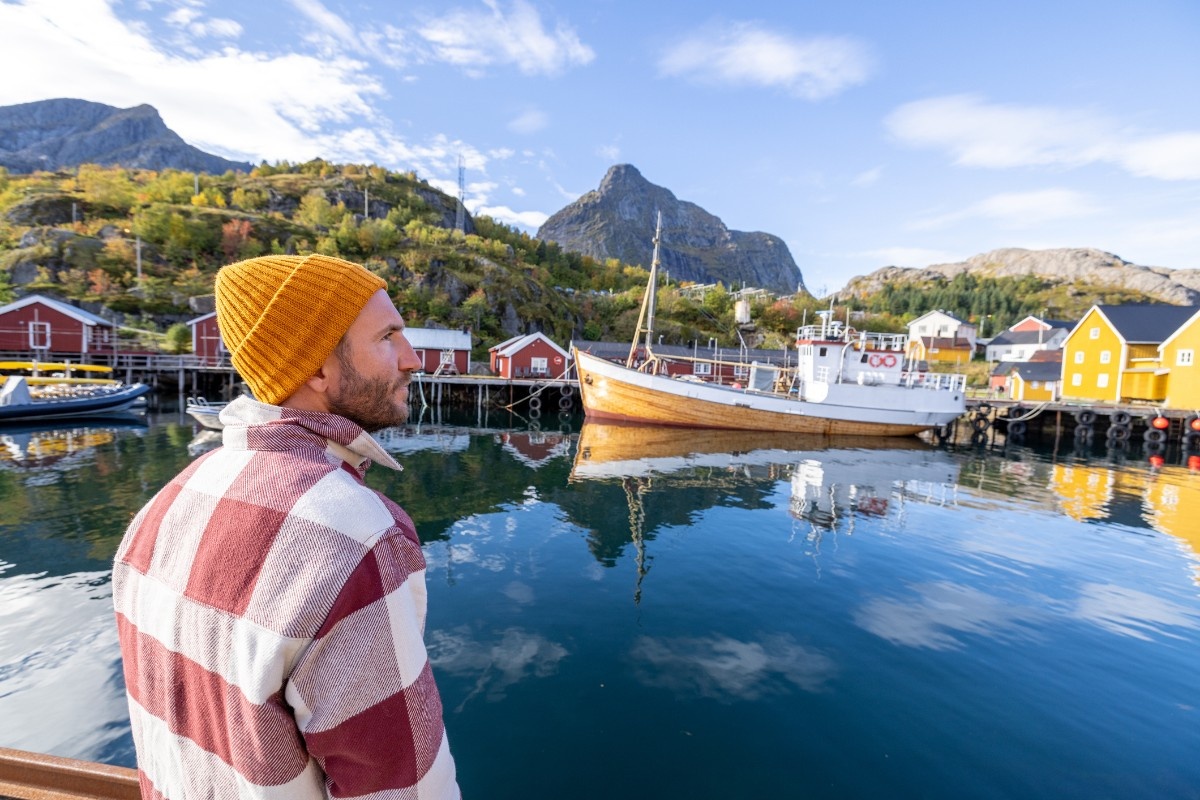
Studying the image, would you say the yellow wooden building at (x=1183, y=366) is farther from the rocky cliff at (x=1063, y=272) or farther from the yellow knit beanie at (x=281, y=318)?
the rocky cliff at (x=1063, y=272)

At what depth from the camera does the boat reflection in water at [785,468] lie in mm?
13273

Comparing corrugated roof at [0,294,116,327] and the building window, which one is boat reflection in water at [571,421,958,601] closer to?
corrugated roof at [0,294,116,327]

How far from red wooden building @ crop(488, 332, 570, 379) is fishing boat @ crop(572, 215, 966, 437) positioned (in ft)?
47.9

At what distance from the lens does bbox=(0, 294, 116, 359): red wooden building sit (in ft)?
107

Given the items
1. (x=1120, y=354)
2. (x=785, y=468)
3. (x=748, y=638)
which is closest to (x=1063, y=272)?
(x=1120, y=354)

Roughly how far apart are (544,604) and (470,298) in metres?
52.2

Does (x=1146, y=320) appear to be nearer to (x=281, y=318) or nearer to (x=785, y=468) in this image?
(x=785, y=468)

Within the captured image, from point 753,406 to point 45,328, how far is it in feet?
144

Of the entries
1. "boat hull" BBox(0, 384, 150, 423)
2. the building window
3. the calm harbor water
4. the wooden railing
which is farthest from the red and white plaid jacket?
the building window

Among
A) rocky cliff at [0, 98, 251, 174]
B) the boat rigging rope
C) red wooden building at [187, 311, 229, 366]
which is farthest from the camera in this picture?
rocky cliff at [0, 98, 251, 174]

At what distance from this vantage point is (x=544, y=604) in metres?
7.62

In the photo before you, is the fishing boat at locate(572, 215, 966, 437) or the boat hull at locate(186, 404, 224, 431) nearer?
the boat hull at locate(186, 404, 224, 431)

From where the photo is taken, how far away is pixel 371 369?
55.9 inches

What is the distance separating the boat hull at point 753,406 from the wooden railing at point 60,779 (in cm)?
2531
